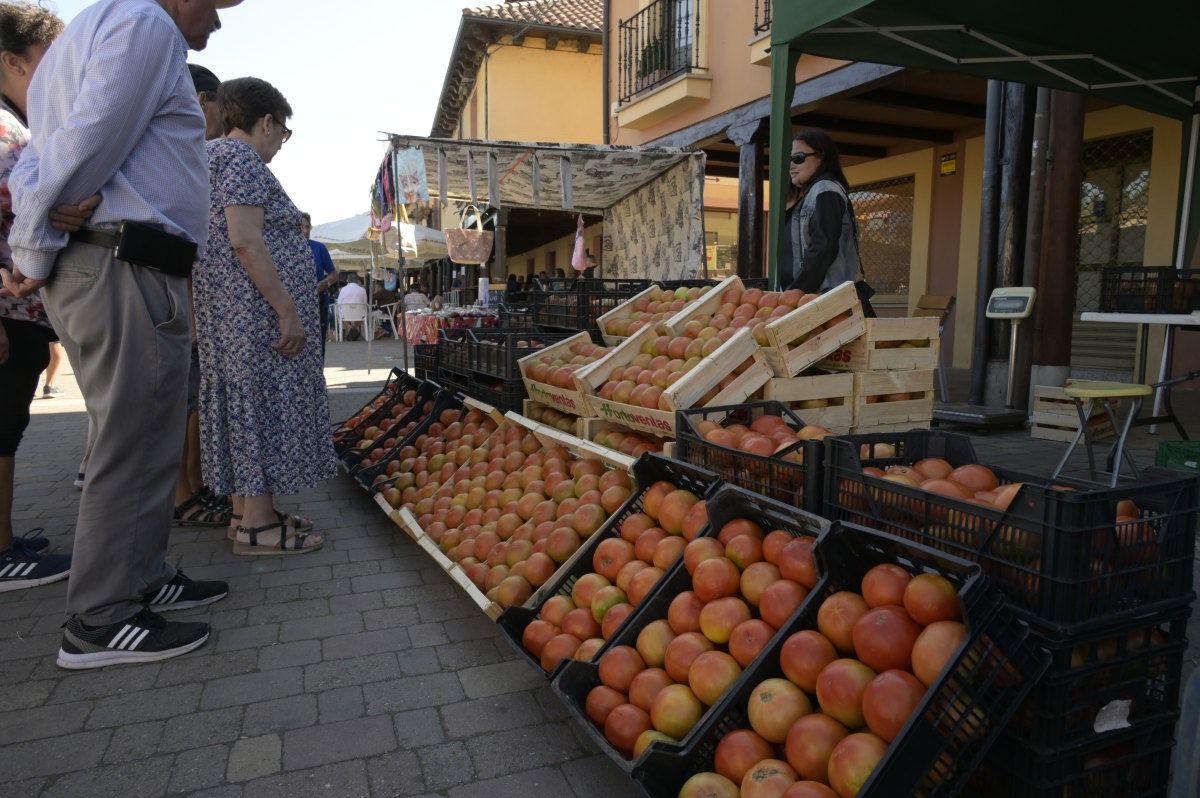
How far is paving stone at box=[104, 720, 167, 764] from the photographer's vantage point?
2154 mm

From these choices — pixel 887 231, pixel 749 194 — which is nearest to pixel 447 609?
pixel 749 194

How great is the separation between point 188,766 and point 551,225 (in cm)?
1939

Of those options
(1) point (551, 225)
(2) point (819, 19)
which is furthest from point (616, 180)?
(1) point (551, 225)

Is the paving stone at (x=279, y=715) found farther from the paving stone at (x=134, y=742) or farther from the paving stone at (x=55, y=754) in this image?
the paving stone at (x=55, y=754)

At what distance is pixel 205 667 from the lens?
2668mm

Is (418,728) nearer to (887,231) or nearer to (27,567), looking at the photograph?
(27,567)

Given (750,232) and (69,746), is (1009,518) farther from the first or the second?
(750,232)

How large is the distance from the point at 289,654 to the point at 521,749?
1.07 m

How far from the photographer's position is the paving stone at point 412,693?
2.43m

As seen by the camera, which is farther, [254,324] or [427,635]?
[254,324]

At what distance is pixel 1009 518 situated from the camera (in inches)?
64.3

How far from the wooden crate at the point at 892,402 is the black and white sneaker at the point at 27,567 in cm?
360

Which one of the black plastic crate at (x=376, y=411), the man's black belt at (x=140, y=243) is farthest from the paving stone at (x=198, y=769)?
the black plastic crate at (x=376, y=411)

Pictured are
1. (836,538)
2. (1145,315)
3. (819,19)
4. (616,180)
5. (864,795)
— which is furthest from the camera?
(616,180)
